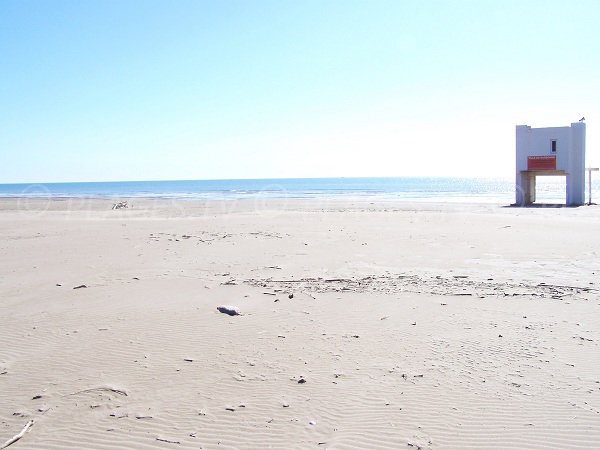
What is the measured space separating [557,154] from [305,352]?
93.1ft

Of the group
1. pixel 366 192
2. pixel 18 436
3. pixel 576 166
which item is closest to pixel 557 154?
pixel 576 166

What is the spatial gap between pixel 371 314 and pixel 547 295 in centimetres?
314

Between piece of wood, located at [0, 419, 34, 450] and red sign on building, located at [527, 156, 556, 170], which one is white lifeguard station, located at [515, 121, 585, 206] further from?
piece of wood, located at [0, 419, 34, 450]

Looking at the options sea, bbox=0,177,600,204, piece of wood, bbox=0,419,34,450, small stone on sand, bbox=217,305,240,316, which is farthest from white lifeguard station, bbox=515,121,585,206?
piece of wood, bbox=0,419,34,450

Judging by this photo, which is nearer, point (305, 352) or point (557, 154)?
point (305, 352)

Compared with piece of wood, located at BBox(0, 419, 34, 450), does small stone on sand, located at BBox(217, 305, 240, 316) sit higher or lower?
higher

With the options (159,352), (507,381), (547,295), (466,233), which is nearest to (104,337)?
(159,352)

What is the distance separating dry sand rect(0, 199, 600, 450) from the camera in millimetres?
4086

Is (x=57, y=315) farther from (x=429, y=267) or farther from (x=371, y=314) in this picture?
(x=429, y=267)

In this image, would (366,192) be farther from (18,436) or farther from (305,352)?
(18,436)

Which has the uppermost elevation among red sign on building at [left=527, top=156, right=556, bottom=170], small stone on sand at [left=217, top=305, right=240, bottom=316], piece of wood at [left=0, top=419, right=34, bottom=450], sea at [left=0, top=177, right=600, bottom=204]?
red sign on building at [left=527, top=156, right=556, bottom=170]

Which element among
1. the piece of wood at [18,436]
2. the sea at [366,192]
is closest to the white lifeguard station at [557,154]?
the sea at [366,192]

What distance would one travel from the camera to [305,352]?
5750 mm

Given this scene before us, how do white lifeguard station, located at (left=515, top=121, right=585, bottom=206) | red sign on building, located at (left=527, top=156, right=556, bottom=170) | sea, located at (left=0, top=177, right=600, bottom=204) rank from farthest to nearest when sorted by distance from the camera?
sea, located at (left=0, top=177, right=600, bottom=204) < red sign on building, located at (left=527, top=156, right=556, bottom=170) < white lifeguard station, located at (left=515, top=121, right=585, bottom=206)
